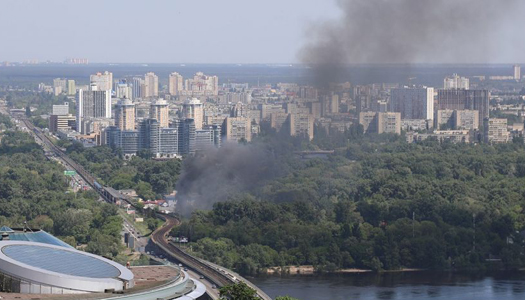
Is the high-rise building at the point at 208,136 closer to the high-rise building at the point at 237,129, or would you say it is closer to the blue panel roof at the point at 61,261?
the high-rise building at the point at 237,129

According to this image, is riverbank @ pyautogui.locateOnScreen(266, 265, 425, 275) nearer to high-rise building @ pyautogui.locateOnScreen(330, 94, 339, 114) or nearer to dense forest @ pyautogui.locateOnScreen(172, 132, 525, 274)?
dense forest @ pyautogui.locateOnScreen(172, 132, 525, 274)

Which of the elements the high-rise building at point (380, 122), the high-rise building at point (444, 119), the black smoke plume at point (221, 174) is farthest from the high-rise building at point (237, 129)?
the high-rise building at point (444, 119)

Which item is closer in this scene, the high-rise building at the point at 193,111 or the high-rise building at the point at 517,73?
the high-rise building at the point at 193,111

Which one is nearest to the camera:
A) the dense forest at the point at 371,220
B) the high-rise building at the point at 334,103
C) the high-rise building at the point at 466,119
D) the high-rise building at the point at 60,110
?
the dense forest at the point at 371,220

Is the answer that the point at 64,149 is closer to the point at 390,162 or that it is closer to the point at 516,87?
the point at 390,162

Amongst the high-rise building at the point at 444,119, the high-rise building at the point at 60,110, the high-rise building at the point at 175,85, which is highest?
the high-rise building at the point at 175,85

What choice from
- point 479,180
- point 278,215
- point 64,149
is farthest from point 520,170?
point 64,149

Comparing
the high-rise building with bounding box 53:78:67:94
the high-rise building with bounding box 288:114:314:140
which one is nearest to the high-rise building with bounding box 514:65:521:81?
the high-rise building with bounding box 53:78:67:94
